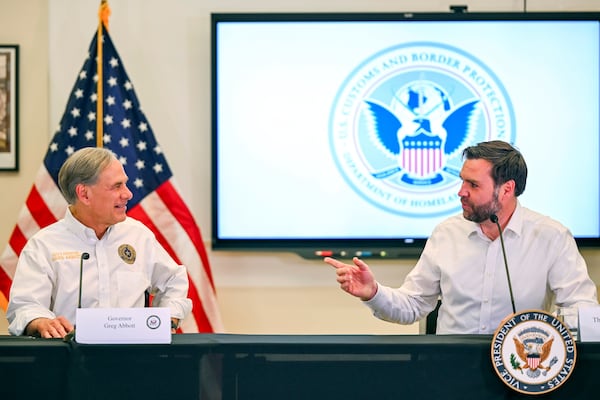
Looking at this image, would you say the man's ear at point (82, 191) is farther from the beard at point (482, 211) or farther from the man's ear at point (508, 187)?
the man's ear at point (508, 187)

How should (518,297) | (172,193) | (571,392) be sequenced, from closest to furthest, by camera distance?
(571,392) → (518,297) → (172,193)

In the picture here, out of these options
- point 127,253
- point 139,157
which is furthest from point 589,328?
point 139,157

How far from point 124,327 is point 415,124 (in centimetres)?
253

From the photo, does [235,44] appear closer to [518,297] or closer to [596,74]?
[596,74]

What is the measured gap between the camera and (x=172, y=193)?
380 cm

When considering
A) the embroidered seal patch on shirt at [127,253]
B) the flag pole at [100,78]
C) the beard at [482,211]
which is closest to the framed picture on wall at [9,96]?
the flag pole at [100,78]

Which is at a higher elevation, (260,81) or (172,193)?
(260,81)

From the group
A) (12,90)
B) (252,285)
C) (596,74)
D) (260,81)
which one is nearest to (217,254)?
(252,285)

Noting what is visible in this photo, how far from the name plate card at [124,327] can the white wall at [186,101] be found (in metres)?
2.29

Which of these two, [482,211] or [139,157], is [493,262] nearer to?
[482,211]

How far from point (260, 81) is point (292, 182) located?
533mm

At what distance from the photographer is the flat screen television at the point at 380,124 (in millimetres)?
3885

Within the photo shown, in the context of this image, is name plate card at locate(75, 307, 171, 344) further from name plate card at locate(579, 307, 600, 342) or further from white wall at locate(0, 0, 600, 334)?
white wall at locate(0, 0, 600, 334)

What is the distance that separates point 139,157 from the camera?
3.79 m
